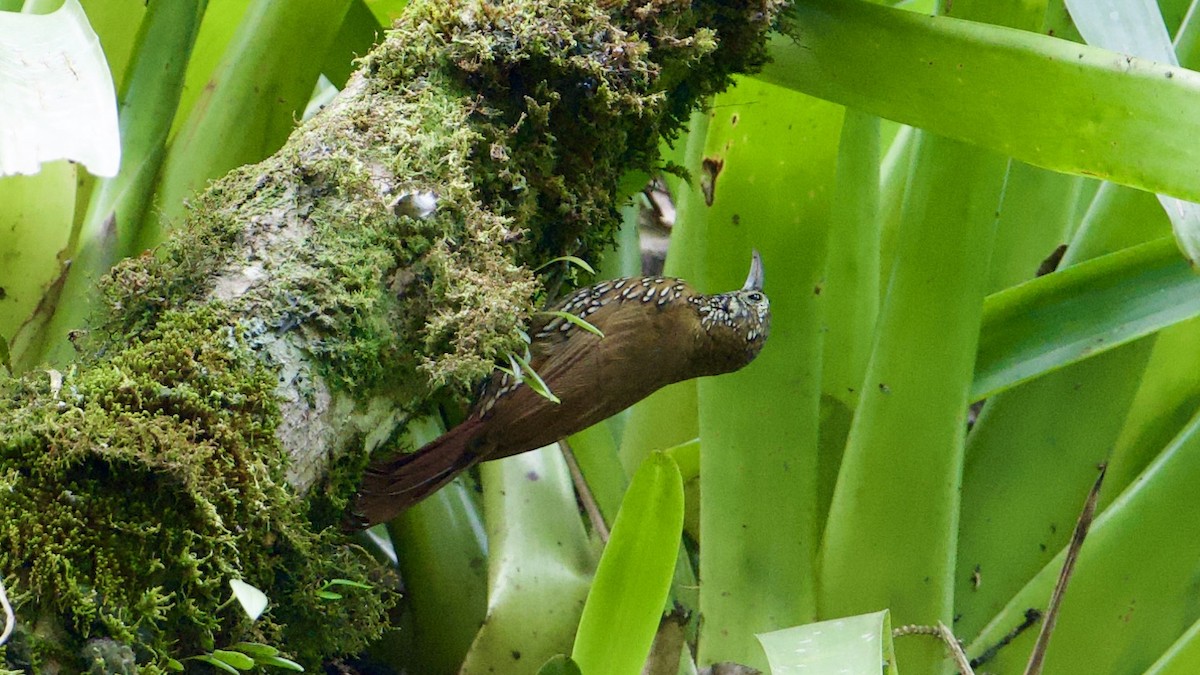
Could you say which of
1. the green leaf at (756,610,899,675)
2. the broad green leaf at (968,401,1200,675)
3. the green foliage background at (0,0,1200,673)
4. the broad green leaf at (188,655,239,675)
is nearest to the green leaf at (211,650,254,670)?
the broad green leaf at (188,655,239,675)

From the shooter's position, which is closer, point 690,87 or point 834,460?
point 690,87

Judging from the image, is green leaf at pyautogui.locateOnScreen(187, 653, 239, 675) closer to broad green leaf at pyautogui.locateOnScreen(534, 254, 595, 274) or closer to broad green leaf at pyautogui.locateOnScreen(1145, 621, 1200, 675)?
broad green leaf at pyautogui.locateOnScreen(534, 254, 595, 274)

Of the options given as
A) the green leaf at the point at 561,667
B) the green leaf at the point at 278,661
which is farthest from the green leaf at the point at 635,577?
the green leaf at the point at 278,661

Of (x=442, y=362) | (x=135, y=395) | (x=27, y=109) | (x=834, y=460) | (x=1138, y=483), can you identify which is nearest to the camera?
(x=27, y=109)

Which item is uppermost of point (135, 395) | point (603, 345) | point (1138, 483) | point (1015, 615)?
point (135, 395)

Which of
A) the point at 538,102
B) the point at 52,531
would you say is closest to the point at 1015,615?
the point at 538,102

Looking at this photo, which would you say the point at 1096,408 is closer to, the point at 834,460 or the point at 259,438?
the point at 834,460

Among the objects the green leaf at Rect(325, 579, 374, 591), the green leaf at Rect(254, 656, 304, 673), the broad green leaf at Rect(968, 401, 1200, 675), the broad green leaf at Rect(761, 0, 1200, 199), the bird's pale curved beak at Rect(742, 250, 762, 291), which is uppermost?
the broad green leaf at Rect(761, 0, 1200, 199)

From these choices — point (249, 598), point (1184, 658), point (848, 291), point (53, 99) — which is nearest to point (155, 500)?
point (249, 598)
